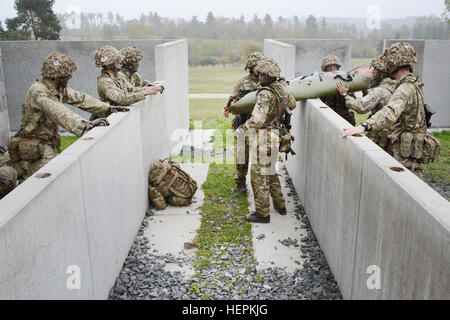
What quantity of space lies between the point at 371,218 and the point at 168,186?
3.74 m

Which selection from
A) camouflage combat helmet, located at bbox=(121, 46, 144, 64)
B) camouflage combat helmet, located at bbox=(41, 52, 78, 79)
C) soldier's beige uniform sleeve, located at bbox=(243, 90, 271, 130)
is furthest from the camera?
camouflage combat helmet, located at bbox=(121, 46, 144, 64)

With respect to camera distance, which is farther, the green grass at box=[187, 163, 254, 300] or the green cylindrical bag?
the green cylindrical bag

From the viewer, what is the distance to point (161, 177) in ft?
21.5

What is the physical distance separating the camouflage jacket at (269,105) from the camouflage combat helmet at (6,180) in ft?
8.96

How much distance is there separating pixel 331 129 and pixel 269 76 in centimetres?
118

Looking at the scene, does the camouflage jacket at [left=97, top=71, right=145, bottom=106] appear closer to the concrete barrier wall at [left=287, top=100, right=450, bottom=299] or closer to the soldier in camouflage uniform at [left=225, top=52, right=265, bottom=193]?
the soldier in camouflage uniform at [left=225, top=52, right=265, bottom=193]

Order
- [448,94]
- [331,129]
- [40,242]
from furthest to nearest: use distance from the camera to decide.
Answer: [448,94] < [331,129] < [40,242]

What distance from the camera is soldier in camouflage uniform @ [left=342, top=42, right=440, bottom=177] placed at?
4.62m

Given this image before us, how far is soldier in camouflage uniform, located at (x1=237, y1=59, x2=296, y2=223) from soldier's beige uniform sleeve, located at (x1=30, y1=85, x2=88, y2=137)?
2.05 m

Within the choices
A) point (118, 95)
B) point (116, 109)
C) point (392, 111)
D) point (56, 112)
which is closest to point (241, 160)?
point (118, 95)

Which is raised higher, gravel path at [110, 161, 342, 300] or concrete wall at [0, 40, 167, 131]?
concrete wall at [0, 40, 167, 131]

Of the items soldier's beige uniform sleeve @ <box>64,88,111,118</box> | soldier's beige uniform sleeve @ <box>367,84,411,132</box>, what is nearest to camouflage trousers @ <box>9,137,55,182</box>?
soldier's beige uniform sleeve @ <box>64,88,111,118</box>
